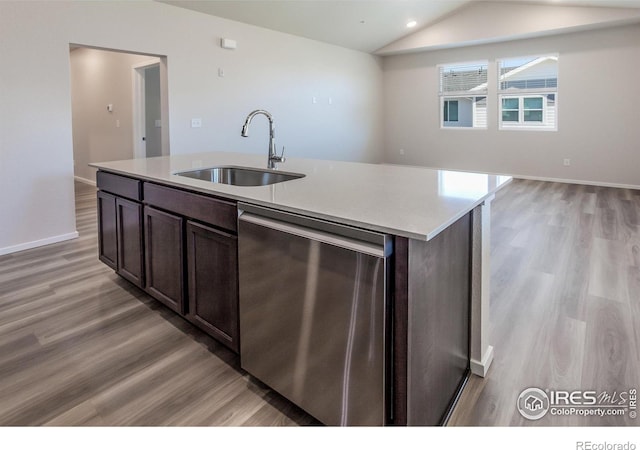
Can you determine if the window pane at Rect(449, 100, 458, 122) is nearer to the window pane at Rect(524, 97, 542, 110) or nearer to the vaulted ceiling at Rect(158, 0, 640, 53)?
the window pane at Rect(524, 97, 542, 110)

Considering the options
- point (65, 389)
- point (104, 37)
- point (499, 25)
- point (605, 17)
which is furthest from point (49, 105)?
point (605, 17)

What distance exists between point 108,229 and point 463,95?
22.9 ft

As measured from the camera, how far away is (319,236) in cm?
133

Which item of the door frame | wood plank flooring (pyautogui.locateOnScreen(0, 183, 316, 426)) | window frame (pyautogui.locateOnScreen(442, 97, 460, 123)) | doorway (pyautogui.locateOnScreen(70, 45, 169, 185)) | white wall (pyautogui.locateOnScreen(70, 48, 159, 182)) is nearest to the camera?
wood plank flooring (pyautogui.locateOnScreen(0, 183, 316, 426))

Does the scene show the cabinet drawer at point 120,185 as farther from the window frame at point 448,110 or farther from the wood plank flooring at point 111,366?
the window frame at point 448,110

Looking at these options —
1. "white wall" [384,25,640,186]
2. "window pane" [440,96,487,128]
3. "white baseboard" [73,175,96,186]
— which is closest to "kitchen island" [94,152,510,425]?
"white baseboard" [73,175,96,186]

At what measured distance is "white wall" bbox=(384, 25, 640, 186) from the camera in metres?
6.18

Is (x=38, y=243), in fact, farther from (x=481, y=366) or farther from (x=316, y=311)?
(x=481, y=366)

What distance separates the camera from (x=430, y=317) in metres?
1.34

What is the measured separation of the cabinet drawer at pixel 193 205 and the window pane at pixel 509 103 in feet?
22.9

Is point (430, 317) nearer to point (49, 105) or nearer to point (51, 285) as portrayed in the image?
point (51, 285)

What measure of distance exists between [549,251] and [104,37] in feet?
15.1

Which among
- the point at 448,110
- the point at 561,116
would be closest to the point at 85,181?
the point at 448,110
